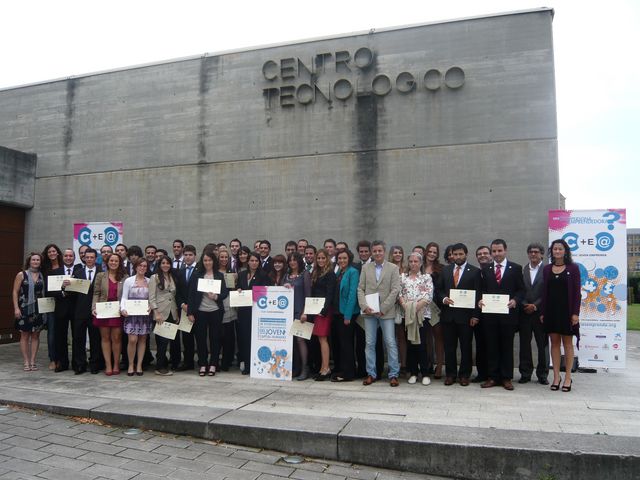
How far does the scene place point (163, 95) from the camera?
1055 centimetres

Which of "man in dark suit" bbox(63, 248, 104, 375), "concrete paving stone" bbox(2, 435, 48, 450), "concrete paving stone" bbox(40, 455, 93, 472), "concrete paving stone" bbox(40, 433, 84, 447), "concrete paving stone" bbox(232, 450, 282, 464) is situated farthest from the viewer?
"man in dark suit" bbox(63, 248, 104, 375)

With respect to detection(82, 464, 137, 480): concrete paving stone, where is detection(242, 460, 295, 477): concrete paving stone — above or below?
below

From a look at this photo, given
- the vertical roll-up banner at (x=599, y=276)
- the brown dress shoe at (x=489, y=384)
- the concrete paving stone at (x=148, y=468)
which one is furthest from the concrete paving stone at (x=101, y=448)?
A: the vertical roll-up banner at (x=599, y=276)

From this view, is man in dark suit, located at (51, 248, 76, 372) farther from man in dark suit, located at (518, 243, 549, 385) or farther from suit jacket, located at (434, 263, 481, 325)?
man in dark suit, located at (518, 243, 549, 385)

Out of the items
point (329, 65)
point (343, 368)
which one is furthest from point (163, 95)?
point (343, 368)

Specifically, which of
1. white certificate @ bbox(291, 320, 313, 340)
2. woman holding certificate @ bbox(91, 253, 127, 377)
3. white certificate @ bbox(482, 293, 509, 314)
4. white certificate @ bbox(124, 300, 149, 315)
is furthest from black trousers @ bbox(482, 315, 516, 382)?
woman holding certificate @ bbox(91, 253, 127, 377)

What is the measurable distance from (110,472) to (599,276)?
747cm

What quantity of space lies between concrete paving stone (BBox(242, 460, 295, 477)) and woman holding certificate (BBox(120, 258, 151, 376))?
3804 millimetres

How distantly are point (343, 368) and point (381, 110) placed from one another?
4856 millimetres

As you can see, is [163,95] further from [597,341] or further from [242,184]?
[597,341]

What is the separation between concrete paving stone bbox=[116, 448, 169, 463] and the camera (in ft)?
14.0

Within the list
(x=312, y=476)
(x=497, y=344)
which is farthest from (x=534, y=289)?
(x=312, y=476)

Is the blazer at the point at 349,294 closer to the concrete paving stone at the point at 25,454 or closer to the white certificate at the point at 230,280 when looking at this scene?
the white certificate at the point at 230,280

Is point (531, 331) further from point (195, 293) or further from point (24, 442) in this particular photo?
point (24, 442)
